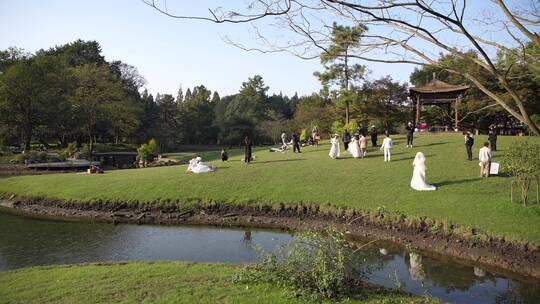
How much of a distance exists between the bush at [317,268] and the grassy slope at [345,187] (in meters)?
8.09

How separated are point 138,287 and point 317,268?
4.12 m

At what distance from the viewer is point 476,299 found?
10758 mm

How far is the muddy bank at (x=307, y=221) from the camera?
1352 centimetres

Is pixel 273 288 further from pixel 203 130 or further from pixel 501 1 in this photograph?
pixel 203 130

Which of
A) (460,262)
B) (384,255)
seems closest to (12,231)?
(384,255)

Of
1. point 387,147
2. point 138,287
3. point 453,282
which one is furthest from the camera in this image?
point 387,147

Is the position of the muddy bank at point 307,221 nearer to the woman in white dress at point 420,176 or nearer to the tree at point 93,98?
the woman in white dress at point 420,176

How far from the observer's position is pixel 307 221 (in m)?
18.6

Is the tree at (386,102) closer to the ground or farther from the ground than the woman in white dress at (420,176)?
farther from the ground

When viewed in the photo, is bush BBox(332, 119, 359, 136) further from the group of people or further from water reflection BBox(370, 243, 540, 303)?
water reflection BBox(370, 243, 540, 303)

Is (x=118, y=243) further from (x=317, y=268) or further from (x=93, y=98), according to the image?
(x=93, y=98)

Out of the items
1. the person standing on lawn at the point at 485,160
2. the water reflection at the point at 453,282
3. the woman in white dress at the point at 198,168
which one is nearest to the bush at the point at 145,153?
the woman in white dress at the point at 198,168

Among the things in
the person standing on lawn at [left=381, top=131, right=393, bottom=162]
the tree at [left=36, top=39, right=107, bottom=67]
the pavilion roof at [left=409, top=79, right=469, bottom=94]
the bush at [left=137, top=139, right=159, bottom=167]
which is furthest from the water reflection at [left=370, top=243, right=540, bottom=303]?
the tree at [left=36, top=39, right=107, bottom=67]

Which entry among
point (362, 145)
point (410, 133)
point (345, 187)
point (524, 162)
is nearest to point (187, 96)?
point (410, 133)
